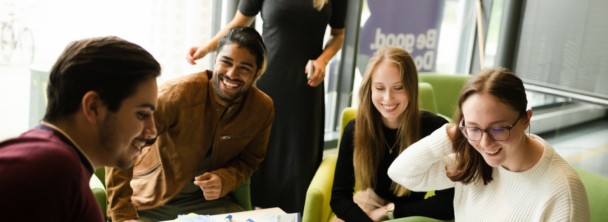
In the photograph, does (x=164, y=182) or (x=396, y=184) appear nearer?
(x=164, y=182)

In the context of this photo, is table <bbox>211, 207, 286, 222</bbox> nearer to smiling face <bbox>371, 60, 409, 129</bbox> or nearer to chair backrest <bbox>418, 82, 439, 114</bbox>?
smiling face <bbox>371, 60, 409, 129</bbox>

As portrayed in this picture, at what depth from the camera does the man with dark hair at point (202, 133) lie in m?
2.28

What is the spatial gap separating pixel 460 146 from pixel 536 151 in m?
0.26

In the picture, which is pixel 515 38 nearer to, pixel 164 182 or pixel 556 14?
pixel 556 14

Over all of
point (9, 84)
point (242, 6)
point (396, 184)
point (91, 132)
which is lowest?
point (396, 184)

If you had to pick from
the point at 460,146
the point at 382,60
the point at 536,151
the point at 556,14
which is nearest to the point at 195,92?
the point at 382,60

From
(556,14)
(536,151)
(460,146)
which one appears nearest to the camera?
(536,151)

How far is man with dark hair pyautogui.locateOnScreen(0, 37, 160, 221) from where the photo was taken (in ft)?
3.61

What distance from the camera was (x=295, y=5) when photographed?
9.54 ft

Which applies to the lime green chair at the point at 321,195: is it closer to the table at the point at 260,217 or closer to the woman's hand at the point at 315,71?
the woman's hand at the point at 315,71

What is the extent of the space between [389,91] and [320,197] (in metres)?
0.51

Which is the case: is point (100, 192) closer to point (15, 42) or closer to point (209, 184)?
point (209, 184)

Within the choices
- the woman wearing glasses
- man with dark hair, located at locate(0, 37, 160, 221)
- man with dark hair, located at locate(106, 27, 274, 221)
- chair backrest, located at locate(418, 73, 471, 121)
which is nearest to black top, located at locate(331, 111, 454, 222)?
the woman wearing glasses

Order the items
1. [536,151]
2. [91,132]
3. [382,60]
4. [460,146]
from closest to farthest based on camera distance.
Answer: [91,132] → [536,151] → [460,146] → [382,60]
